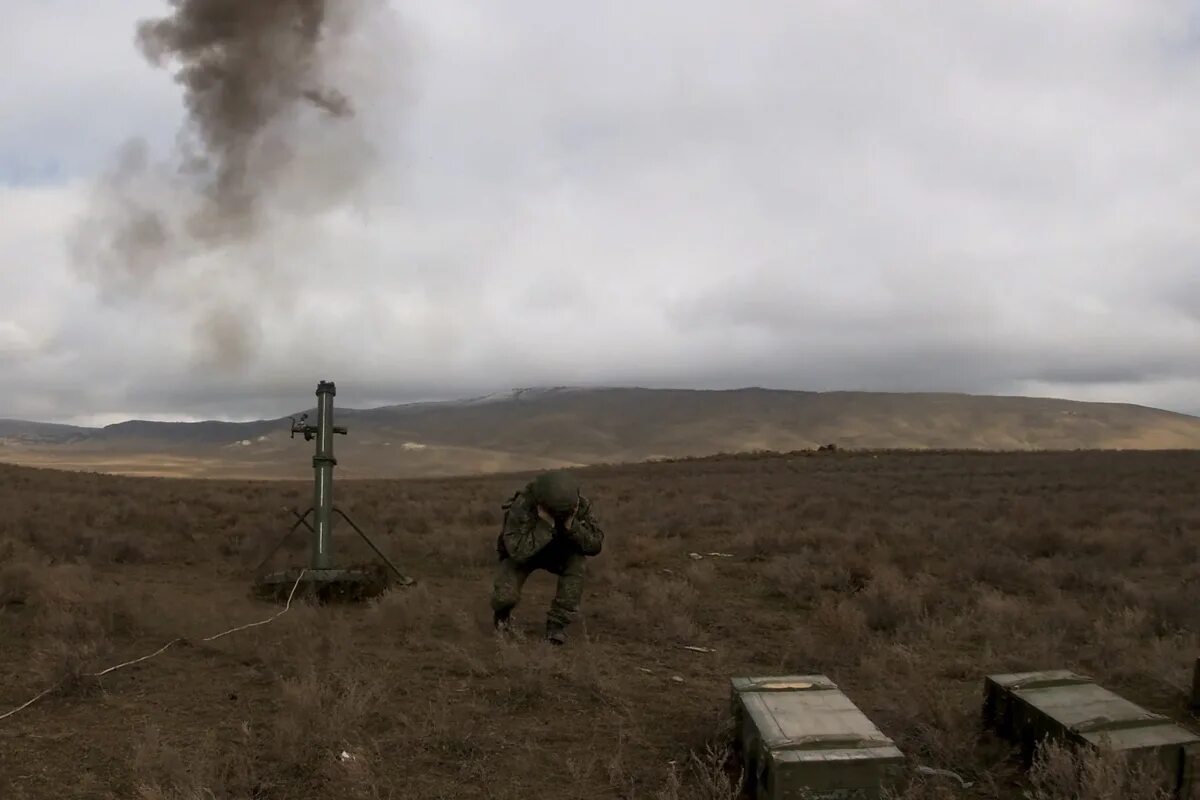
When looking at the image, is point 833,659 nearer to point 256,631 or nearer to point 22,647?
point 256,631

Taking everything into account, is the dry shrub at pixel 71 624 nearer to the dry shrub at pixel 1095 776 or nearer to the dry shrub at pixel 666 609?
the dry shrub at pixel 666 609

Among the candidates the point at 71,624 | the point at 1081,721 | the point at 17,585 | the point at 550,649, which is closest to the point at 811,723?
the point at 1081,721

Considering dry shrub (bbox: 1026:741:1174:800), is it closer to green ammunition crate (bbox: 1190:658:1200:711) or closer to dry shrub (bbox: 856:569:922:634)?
green ammunition crate (bbox: 1190:658:1200:711)

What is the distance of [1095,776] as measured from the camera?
367 centimetres

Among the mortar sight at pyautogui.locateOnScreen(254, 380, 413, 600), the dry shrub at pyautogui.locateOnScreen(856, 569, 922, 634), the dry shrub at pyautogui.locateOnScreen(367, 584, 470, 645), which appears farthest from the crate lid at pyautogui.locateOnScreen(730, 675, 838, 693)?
the mortar sight at pyautogui.locateOnScreen(254, 380, 413, 600)

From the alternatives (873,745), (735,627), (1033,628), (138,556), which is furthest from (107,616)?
(1033,628)

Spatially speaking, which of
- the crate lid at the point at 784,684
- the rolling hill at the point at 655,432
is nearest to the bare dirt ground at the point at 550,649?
the crate lid at the point at 784,684

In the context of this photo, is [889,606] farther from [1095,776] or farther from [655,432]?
[655,432]

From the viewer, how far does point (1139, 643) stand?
23.9ft

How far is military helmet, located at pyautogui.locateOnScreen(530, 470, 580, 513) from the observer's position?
743 cm

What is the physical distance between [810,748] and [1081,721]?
4.95 ft

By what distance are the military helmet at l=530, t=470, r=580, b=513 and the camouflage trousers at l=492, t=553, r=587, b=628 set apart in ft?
1.79

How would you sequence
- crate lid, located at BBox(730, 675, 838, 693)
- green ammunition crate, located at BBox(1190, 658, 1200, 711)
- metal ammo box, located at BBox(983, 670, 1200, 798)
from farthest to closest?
1. green ammunition crate, located at BBox(1190, 658, 1200, 711)
2. crate lid, located at BBox(730, 675, 838, 693)
3. metal ammo box, located at BBox(983, 670, 1200, 798)

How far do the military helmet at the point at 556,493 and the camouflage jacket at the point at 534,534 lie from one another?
0.45 ft
